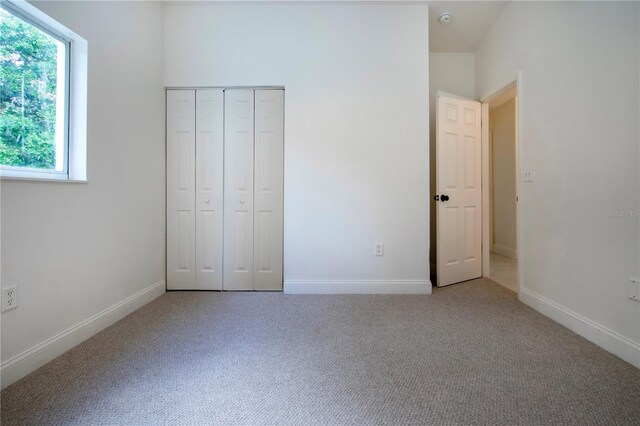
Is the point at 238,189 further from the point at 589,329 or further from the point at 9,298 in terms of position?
the point at 589,329

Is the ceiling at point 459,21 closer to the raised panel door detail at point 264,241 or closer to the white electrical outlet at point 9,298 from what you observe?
the raised panel door detail at point 264,241

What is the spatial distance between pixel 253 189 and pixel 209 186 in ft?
1.38

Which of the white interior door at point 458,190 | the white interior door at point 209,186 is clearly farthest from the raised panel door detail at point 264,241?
the white interior door at point 458,190

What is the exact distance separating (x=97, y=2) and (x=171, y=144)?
3.38 feet

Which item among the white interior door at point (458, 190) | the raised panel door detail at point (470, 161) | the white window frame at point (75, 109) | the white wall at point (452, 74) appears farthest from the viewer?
the white wall at point (452, 74)

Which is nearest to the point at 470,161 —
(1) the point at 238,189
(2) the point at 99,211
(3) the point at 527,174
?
(3) the point at 527,174

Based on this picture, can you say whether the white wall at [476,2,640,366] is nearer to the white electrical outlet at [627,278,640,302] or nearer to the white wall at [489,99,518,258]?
the white electrical outlet at [627,278,640,302]

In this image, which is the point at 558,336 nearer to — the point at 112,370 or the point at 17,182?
the point at 112,370

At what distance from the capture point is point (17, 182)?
1.19 meters

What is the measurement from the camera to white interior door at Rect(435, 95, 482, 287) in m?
2.49

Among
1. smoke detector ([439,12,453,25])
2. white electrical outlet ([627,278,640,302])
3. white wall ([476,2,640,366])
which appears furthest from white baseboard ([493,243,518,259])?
smoke detector ([439,12,453,25])

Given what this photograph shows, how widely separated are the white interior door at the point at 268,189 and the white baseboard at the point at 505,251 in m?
3.52

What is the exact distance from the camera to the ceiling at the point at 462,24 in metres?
2.29

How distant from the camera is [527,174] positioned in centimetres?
204
